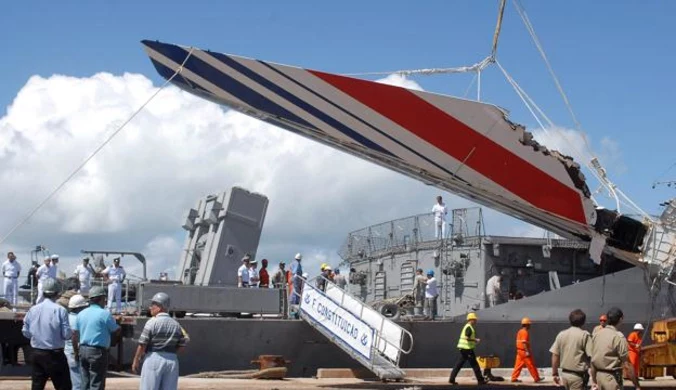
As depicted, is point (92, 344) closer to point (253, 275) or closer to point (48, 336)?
point (48, 336)

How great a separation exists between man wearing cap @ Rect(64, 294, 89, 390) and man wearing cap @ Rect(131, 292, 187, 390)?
67.8 inches

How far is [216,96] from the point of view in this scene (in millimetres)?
15242

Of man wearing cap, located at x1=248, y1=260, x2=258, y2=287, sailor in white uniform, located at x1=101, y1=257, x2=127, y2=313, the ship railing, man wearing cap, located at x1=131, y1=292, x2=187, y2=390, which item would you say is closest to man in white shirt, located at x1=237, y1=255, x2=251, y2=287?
man wearing cap, located at x1=248, y1=260, x2=258, y2=287

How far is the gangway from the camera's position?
19.3 m

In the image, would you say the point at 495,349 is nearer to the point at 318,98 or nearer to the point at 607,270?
the point at 607,270

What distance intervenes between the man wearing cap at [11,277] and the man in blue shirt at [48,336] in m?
10.6

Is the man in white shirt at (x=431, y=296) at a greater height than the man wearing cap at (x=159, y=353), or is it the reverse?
the man in white shirt at (x=431, y=296)

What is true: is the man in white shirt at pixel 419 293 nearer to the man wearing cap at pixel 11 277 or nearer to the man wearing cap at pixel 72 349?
the man wearing cap at pixel 11 277

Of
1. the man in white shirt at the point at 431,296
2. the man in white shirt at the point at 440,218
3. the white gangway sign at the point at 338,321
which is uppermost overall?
the man in white shirt at the point at 440,218

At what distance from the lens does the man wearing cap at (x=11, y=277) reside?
21.2 metres

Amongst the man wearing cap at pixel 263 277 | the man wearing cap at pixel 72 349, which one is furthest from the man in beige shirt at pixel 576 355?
the man wearing cap at pixel 263 277

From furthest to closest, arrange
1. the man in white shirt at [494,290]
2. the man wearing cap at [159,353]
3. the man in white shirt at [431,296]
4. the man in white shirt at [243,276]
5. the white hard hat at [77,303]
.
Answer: the man in white shirt at [494,290] → the man in white shirt at [431,296] → the man in white shirt at [243,276] → the white hard hat at [77,303] → the man wearing cap at [159,353]

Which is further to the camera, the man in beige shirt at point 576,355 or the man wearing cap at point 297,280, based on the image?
the man wearing cap at point 297,280

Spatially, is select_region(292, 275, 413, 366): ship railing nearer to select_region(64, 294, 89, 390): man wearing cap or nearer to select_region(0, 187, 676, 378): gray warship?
select_region(0, 187, 676, 378): gray warship
